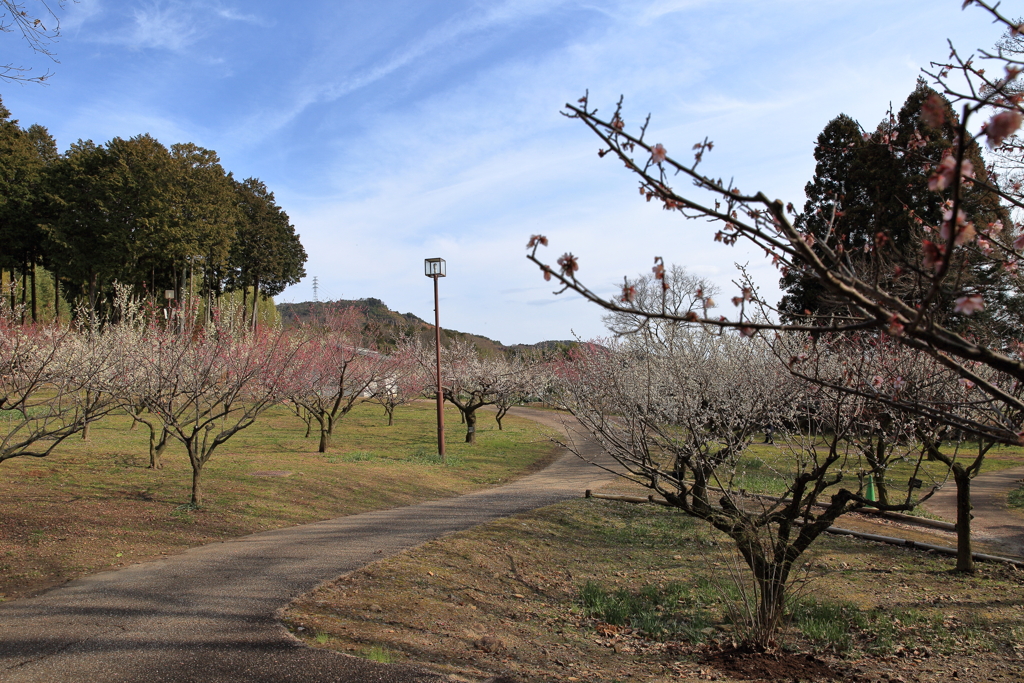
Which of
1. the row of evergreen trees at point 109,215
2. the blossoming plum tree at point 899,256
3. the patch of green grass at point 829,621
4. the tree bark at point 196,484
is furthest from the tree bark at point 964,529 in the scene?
the row of evergreen trees at point 109,215

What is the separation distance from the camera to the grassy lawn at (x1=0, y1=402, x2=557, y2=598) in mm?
7492

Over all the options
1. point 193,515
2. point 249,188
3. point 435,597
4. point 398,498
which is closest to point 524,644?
point 435,597

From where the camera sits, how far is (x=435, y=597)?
6719mm

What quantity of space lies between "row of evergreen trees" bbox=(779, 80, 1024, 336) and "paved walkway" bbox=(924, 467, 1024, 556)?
151 inches

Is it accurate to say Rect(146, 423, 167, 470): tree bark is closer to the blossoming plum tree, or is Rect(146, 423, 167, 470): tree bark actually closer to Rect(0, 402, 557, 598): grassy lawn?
Rect(0, 402, 557, 598): grassy lawn

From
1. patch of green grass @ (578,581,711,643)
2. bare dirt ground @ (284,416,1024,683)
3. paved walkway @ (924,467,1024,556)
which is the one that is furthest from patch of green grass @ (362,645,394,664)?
paved walkway @ (924,467,1024,556)

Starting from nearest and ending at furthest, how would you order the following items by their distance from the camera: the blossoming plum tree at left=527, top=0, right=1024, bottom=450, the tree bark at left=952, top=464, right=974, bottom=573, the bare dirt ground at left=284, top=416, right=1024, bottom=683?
the blossoming plum tree at left=527, top=0, right=1024, bottom=450, the bare dirt ground at left=284, top=416, right=1024, bottom=683, the tree bark at left=952, top=464, right=974, bottom=573

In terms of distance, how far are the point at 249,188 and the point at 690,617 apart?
45.4 meters

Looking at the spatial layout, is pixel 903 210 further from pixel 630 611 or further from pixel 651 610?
pixel 630 611

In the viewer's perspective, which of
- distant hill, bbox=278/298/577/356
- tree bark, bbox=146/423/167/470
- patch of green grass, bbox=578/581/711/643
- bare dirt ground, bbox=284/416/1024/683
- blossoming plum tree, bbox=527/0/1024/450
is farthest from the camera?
distant hill, bbox=278/298/577/356

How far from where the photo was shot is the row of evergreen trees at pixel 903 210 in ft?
8.59

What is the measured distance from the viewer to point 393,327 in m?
39.9

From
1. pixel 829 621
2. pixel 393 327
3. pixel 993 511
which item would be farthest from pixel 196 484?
pixel 393 327

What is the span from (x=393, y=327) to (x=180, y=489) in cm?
2939
